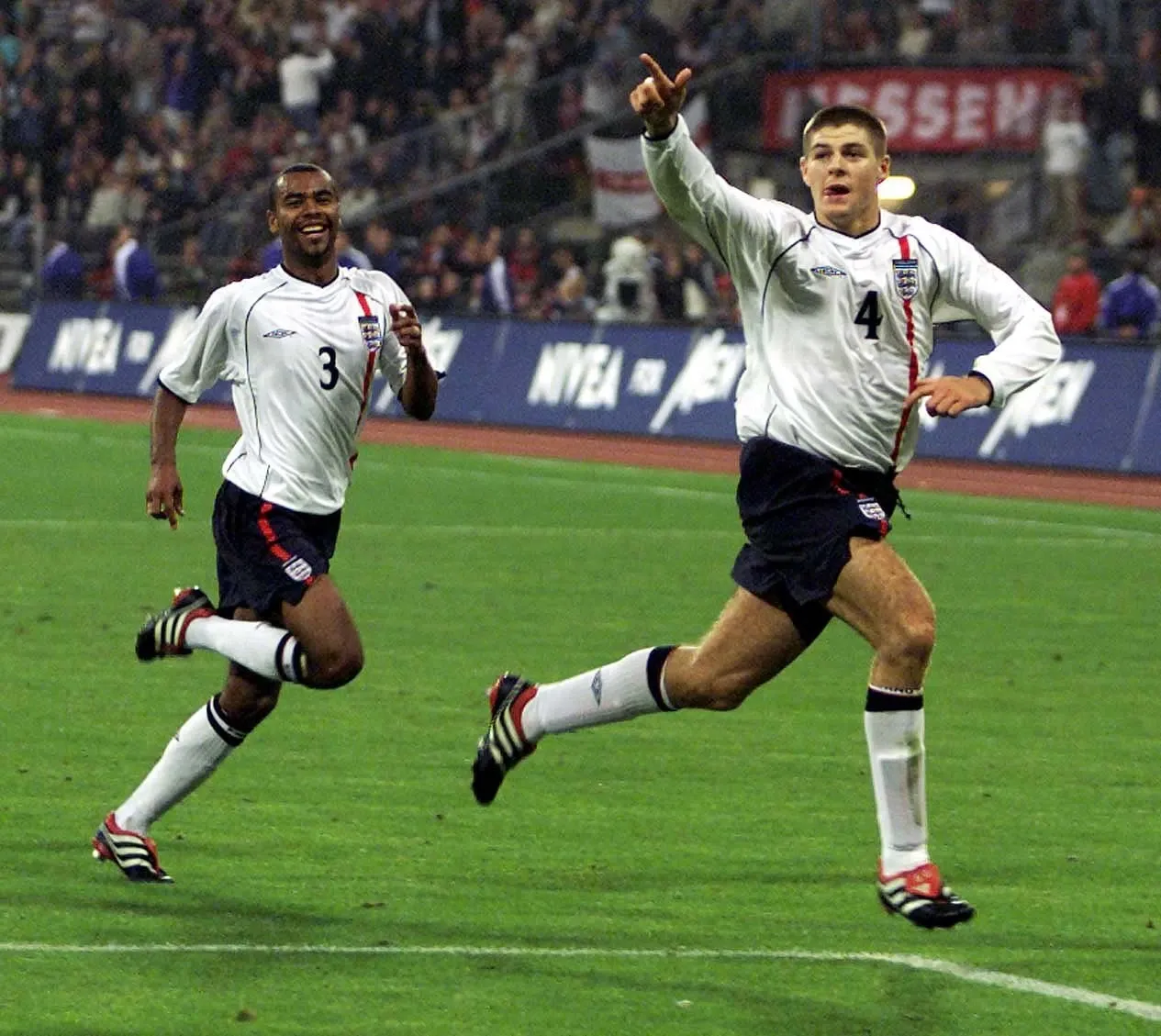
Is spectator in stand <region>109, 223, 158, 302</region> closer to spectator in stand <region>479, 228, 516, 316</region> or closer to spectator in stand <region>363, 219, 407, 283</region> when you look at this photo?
spectator in stand <region>363, 219, 407, 283</region>

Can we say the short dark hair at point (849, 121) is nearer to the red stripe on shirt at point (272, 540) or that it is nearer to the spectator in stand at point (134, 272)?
Answer: the red stripe on shirt at point (272, 540)

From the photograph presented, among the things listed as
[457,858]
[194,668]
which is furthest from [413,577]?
[457,858]

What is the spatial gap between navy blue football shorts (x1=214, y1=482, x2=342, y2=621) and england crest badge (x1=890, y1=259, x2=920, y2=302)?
1.83 meters

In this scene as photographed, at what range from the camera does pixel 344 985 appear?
628 cm

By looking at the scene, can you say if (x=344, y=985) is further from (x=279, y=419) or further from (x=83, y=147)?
(x=83, y=147)

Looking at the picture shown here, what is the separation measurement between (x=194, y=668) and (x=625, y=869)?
178 inches

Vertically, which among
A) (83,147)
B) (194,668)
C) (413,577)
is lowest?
(83,147)

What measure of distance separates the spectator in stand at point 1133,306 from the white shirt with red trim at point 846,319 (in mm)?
17675

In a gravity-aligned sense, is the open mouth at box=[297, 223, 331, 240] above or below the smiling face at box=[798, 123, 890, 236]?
below

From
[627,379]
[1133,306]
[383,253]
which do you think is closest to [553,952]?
[1133,306]

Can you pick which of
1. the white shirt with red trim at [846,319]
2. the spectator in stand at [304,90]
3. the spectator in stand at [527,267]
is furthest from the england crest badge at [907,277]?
the spectator in stand at [304,90]

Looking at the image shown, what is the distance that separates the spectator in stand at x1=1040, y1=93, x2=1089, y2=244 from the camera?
29.0m

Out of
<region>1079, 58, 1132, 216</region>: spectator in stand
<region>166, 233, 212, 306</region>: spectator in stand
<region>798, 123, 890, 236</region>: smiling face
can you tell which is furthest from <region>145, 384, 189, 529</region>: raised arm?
<region>166, 233, 212, 306</region>: spectator in stand

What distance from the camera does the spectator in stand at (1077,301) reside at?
25.2 m
